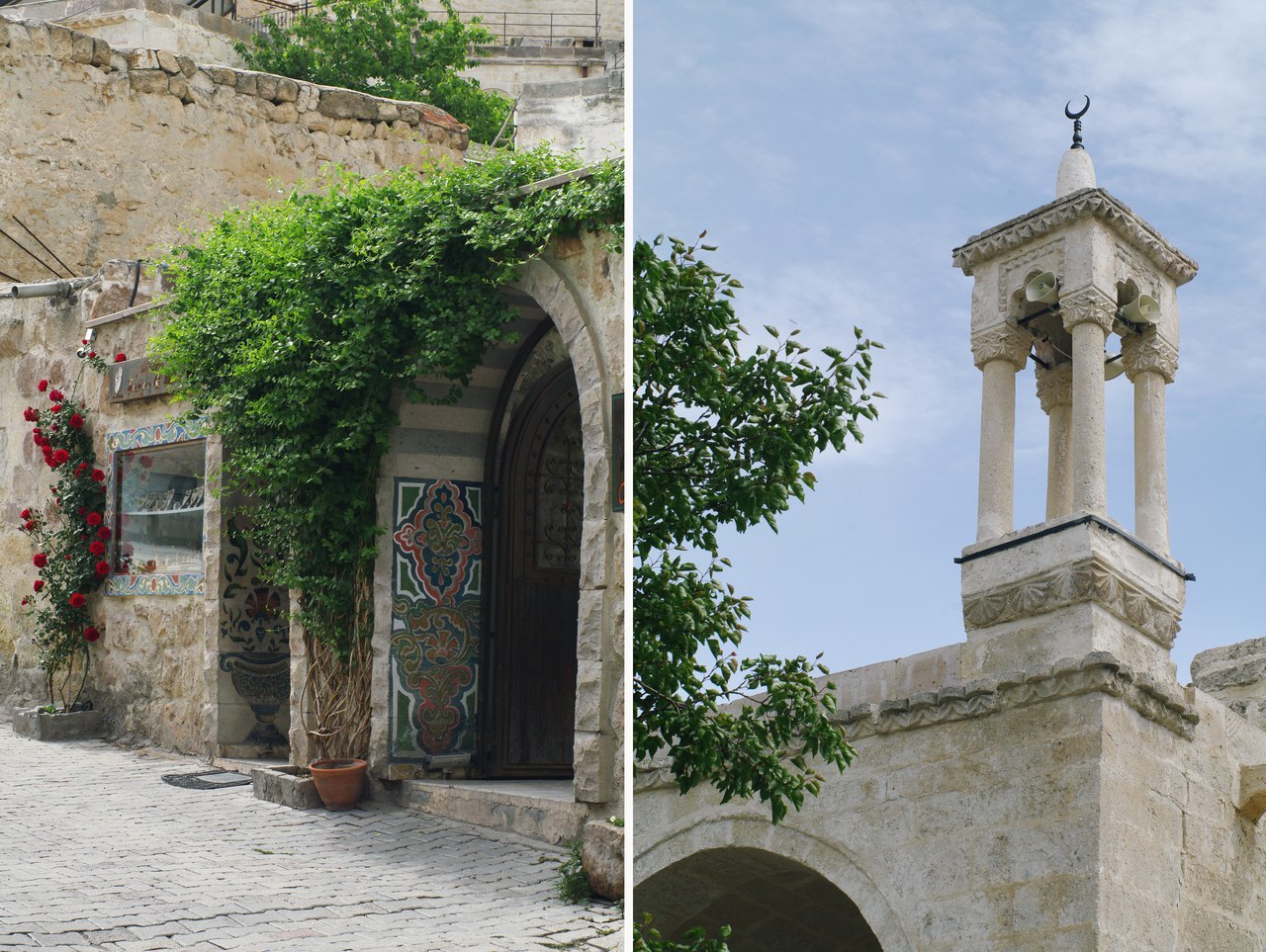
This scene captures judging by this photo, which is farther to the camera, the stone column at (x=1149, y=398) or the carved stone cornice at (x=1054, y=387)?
the carved stone cornice at (x=1054, y=387)

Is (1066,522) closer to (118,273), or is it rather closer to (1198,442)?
(1198,442)

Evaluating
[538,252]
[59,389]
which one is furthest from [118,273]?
[538,252]

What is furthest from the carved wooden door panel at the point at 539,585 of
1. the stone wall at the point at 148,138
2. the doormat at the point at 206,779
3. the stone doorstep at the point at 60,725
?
the stone wall at the point at 148,138

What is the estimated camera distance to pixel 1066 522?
23.6 feet

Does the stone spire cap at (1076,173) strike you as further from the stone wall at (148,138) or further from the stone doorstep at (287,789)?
the stone doorstep at (287,789)

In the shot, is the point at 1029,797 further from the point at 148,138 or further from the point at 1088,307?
the point at 148,138

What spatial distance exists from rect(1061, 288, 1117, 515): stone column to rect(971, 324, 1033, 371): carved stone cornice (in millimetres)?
336

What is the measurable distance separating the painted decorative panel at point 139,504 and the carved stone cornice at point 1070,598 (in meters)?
3.64

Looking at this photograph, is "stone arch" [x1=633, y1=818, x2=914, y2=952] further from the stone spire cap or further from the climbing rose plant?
the stone spire cap

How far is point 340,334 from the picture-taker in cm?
616

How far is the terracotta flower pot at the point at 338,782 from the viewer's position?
5820 millimetres

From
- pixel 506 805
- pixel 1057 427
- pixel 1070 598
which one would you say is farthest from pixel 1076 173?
pixel 506 805

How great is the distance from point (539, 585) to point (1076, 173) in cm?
402

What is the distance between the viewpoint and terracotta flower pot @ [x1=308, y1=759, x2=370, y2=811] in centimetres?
582
